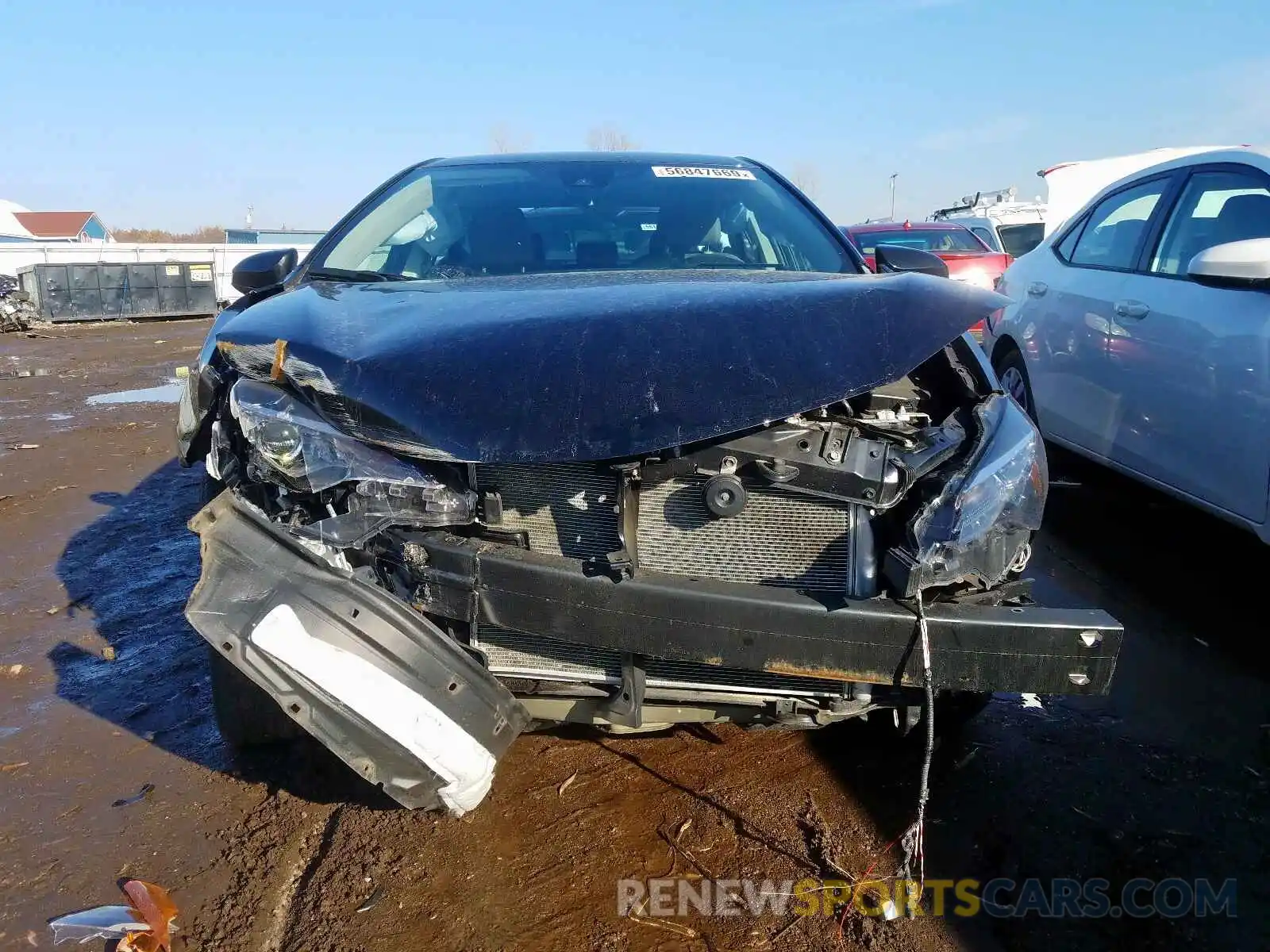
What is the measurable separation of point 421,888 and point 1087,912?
4.87 feet

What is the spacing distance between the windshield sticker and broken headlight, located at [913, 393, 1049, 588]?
185 centimetres

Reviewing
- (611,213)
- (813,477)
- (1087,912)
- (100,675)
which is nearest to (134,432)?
(100,675)

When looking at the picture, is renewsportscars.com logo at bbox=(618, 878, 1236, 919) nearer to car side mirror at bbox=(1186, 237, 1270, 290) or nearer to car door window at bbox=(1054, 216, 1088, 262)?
car side mirror at bbox=(1186, 237, 1270, 290)

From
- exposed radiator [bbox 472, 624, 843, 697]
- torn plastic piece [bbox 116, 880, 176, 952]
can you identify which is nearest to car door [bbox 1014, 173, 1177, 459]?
exposed radiator [bbox 472, 624, 843, 697]

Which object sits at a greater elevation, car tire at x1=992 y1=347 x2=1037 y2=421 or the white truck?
the white truck

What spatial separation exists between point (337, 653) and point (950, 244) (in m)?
9.94

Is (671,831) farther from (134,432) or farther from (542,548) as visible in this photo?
(134,432)

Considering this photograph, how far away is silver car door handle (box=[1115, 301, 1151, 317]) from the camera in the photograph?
3766 millimetres

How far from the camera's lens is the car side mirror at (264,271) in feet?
10.5

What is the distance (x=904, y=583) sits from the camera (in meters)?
1.84

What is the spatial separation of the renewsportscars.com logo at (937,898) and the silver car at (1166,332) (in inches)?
62.5

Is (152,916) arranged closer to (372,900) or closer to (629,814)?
(372,900)

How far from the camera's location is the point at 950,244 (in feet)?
33.7

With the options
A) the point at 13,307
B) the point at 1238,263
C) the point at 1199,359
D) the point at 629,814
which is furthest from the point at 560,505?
the point at 13,307
